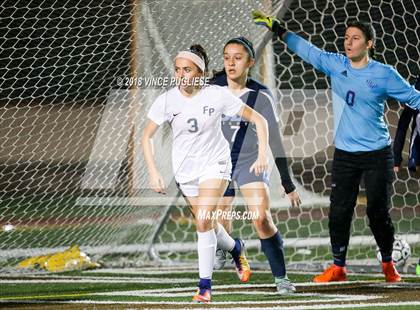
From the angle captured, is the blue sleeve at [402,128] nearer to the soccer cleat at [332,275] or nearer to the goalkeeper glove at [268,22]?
the soccer cleat at [332,275]

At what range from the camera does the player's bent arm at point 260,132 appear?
720cm

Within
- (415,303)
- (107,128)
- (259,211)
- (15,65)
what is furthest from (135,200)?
(415,303)

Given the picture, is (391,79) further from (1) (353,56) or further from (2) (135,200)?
(2) (135,200)

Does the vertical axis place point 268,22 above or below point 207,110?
above

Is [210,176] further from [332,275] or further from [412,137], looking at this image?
[412,137]

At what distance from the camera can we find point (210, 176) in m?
7.30

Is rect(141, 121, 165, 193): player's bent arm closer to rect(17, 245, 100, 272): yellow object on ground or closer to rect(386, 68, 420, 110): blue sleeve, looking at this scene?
rect(386, 68, 420, 110): blue sleeve

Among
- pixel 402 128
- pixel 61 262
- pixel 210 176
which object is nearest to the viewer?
pixel 210 176

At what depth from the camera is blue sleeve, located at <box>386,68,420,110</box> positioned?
8.22 m

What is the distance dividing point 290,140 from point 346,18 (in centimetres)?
242

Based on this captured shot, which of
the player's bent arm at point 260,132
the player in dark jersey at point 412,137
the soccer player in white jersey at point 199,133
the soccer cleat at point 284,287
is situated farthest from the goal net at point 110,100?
the soccer cleat at point 284,287

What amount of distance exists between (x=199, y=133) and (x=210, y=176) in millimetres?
358

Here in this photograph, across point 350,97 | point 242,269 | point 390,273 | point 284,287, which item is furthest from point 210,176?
point 390,273

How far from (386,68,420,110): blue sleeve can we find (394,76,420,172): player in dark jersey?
436mm
